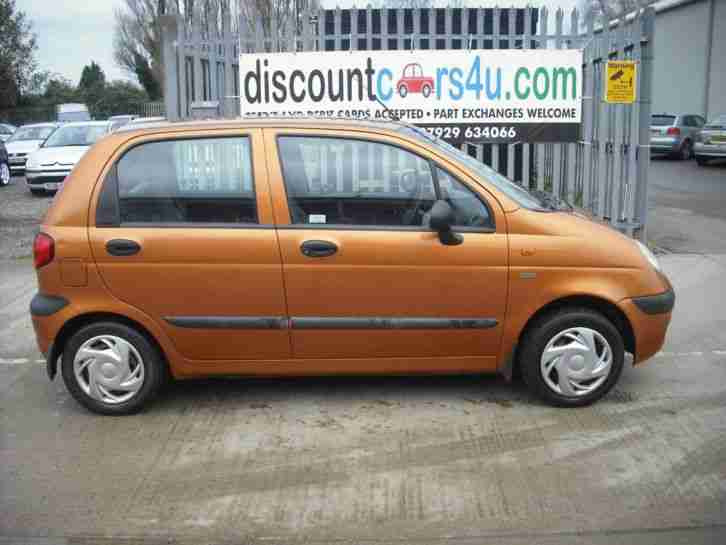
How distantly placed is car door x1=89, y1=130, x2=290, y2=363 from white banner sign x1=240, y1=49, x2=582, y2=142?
4938 millimetres

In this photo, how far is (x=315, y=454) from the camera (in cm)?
496

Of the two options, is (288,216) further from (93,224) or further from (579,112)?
(579,112)

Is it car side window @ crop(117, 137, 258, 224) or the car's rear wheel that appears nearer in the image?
car side window @ crop(117, 137, 258, 224)

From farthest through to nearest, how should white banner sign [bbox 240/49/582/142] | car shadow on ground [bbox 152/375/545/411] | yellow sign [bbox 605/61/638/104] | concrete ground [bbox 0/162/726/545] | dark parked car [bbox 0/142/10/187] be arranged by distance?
dark parked car [bbox 0/142/10/187] → white banner sign [bbox 240/49/582/142] → yellow sign [bbox 605/61/638/104] → car shadow on ground [bbox 152/375/545/411] → concrete ground [bbox 0/162/726/545]

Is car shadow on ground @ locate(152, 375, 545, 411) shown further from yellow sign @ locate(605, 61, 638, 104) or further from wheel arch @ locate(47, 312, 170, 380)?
yellow sign @ locate(605, 61, 638, 104)

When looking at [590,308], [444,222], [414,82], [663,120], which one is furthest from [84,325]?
[663,120]

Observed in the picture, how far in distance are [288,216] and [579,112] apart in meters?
6.18

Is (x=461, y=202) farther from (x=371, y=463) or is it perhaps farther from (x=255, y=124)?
(x=371, y=463)

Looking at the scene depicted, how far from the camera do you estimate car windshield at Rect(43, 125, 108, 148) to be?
19891mm

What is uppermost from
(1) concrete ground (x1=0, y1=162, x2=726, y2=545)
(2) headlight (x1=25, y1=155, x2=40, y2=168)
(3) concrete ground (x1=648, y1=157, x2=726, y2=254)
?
(2) headlight (x1=25, y1=155, x2=40, y2=168)

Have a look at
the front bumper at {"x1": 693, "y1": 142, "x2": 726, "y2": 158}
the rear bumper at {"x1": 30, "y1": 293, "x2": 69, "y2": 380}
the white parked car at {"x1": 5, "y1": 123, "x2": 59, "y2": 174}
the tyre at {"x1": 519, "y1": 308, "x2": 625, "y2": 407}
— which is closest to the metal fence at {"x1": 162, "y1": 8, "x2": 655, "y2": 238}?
the tyre at {"x1": 519, "y1": 308, "x2": 625, "y2": 407}

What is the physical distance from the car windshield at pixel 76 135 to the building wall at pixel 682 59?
21.6 m

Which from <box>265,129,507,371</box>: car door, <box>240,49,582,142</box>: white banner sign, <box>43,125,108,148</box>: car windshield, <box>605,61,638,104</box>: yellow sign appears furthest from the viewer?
<box>43,125,108,148</box>: car windshield

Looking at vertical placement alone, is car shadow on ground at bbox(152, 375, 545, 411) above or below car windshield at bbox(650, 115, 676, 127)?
below
